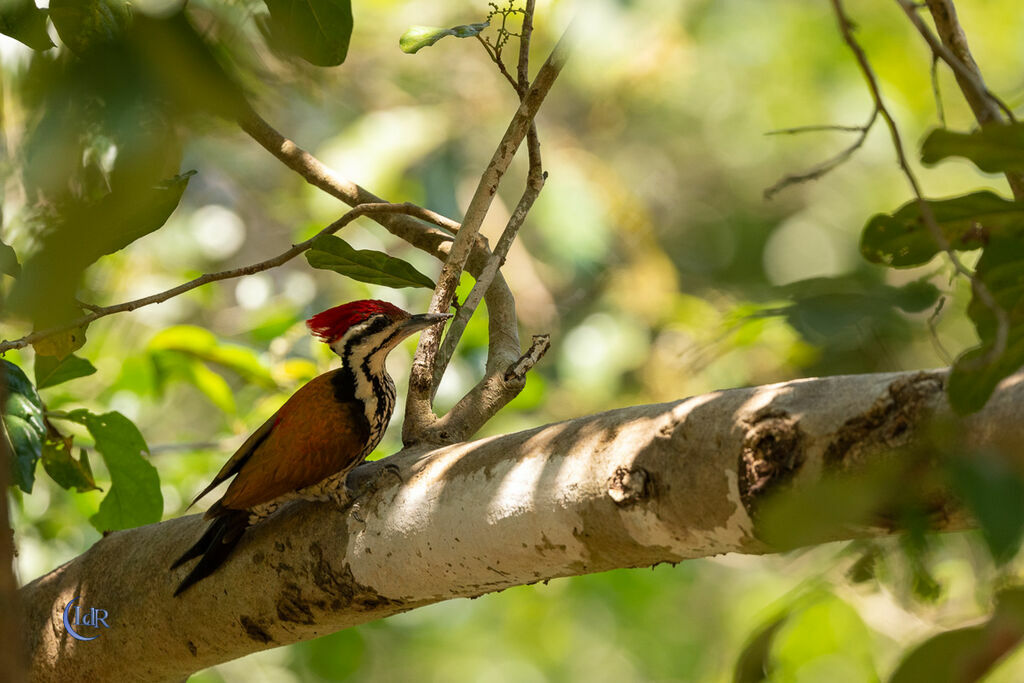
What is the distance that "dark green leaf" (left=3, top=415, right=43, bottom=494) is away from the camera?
2.10 metres

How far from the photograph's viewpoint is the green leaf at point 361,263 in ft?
7.28

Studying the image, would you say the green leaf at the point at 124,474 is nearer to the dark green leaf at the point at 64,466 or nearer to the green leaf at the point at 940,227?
the dark green leaf at the point at 64,466

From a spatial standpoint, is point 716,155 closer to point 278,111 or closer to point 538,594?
point 538,594

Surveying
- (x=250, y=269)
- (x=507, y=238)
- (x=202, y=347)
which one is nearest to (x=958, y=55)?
(x=507, y=238)

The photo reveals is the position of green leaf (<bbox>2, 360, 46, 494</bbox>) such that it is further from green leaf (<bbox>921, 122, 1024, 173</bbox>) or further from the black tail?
green leaf (<bbox>921, 122, 1024, 173</bbox>)

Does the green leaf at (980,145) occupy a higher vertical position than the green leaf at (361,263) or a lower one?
higher

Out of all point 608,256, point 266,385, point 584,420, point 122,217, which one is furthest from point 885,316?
point 608,256

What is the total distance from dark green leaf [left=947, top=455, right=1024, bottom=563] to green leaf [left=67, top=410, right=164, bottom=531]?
2.16 metres

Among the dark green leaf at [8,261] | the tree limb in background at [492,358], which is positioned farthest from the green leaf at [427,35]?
the dark green leaf at [8,261]

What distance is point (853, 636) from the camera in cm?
278

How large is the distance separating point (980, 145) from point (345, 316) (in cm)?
202

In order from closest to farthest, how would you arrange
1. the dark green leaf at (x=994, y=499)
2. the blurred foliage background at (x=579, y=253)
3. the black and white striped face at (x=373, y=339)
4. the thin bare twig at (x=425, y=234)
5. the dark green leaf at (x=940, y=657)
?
the dark green leaf at (x=994, y=499)
the dark green leaf at (x=940, y=657)
the thin bare twig at (x=425, y=234)
the black and white striped face at (x=373, y=339)
the blurred foliage background at (x=579, y=253)

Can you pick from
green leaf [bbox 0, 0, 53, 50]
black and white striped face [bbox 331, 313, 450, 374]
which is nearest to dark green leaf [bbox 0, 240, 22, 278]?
green leaf [bbox 0, 0, 53, 50]

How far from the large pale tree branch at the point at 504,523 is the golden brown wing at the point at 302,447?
11cm
